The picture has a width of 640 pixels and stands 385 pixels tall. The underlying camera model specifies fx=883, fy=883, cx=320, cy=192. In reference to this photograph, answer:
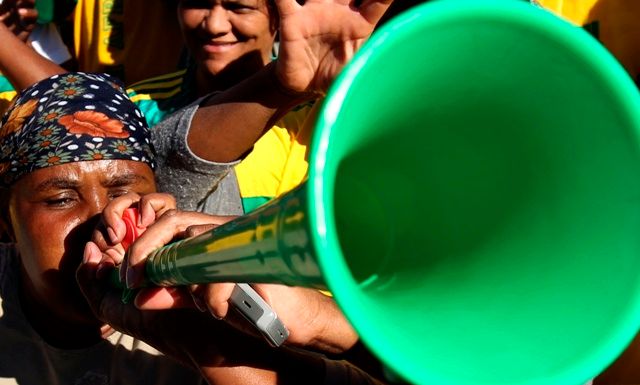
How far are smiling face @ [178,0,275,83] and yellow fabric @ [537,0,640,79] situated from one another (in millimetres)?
1029

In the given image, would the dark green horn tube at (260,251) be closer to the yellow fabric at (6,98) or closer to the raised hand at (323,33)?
the raised hand at (323,33)

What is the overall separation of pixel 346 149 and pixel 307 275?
0.22m

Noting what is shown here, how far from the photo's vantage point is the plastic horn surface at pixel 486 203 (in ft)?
3.46

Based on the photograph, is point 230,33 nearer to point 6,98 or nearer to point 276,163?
point 276,163

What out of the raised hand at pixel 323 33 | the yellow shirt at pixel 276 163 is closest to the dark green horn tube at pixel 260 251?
the raised hand at pixel 323 33

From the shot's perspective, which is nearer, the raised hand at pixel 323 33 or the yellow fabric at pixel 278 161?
the raised hand at pixel 323 33

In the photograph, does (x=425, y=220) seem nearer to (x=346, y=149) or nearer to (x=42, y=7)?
(x=346, y=149)

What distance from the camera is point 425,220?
4.74 feet

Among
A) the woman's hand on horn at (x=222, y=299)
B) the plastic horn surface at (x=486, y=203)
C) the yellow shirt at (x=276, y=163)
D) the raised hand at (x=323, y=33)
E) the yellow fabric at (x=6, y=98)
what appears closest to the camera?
the plastic horn surface at (x=486, y=203)

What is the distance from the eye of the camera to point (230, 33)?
3.17 meters

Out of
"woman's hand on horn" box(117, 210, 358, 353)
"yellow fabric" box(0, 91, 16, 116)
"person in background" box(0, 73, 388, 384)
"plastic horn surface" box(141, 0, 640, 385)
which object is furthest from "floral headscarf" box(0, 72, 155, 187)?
"plastic horn surface" box(141, 0, 640, 385)

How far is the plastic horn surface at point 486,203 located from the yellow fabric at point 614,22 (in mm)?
1499

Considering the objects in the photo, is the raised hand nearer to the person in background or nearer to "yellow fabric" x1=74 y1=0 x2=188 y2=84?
the person in background

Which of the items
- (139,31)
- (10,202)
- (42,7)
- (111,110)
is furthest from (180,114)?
(42,7)
